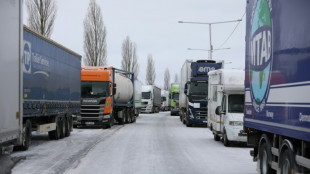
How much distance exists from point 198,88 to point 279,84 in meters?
23.2

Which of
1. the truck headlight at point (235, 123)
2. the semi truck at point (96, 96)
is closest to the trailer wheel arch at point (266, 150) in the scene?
the truck headlight at point (235, 123)

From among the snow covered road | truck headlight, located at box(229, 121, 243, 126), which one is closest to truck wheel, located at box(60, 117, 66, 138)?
the snow covered road

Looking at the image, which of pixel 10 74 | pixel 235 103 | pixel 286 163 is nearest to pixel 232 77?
pixel 235 103

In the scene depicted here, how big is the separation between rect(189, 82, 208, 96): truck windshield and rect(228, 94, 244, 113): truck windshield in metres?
11.8

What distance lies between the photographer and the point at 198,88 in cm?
3153

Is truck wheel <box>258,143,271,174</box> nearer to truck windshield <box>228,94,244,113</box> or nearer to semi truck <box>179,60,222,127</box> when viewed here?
truck windshield <box>228,94,244,113</box>

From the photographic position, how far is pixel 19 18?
8.57 m

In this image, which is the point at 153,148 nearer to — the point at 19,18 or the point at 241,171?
the point at 241,171

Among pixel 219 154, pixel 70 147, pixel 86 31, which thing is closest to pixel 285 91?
pixel 219 154

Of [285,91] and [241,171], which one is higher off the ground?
[285,91]

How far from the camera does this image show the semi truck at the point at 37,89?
8.06 meters

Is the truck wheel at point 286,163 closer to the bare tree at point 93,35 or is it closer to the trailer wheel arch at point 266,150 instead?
the trailer wheel arch at point 266,150

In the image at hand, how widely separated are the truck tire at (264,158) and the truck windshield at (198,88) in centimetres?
2075

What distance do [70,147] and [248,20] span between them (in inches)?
347
